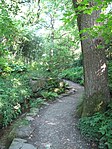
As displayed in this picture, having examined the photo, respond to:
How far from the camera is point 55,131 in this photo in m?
3.63

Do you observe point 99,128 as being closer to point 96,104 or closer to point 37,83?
point 96,104

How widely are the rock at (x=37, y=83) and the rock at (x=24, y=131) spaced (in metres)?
2.72

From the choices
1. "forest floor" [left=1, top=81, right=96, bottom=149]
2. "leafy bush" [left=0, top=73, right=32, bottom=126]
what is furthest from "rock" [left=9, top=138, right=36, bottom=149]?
"leafy bush" [left=0, top=73, right=32, bottom=126]

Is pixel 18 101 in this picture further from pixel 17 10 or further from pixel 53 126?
pixel 17 10

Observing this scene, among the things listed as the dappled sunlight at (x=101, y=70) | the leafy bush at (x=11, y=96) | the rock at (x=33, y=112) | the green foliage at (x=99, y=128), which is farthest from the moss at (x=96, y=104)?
the leafy bush at (x=11, y=96)

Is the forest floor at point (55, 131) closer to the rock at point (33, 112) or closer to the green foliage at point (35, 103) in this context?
the rock at point (33, 112)

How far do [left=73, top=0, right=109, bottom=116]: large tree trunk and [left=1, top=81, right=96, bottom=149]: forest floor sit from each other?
63cm

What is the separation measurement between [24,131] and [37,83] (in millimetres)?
3275

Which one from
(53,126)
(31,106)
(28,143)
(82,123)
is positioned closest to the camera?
(28,143)

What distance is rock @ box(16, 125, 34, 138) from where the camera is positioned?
3.43 meters

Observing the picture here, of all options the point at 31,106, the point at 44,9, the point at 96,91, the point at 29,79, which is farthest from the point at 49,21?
the point at 96,91

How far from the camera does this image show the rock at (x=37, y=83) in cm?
647

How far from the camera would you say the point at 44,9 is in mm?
14031

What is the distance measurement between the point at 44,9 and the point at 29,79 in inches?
378
